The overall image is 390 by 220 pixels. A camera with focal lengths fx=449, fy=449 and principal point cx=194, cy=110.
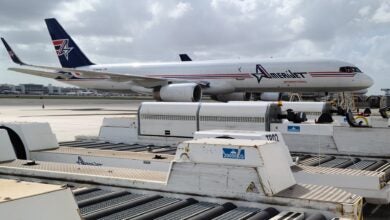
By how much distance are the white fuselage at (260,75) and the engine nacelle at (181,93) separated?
9.60 ft

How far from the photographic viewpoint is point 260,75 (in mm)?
26766

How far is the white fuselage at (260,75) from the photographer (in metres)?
25.3

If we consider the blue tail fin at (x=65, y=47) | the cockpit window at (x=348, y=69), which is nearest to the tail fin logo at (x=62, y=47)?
the blue tail fin at (x=65, y=47)

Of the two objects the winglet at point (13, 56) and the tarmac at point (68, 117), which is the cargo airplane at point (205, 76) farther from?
the tarmac at point (68, 117)

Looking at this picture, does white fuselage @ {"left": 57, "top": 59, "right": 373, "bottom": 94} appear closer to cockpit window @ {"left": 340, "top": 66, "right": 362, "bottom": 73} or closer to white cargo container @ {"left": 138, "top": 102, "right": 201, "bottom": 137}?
cockpit window @ {"left": 340, "top": 66, "right": 362, "bottom": 73}

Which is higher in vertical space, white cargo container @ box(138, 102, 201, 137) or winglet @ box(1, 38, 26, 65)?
winglet @ box(1, 38, 26, 65)

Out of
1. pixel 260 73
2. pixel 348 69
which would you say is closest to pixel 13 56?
pixel 260 73

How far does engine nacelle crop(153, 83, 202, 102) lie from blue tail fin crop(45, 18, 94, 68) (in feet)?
37.2

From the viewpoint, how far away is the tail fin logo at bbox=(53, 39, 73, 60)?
3519 cm

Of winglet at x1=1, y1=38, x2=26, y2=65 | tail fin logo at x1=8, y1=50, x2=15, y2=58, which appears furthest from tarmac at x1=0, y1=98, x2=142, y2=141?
tail fin logo at x1=8, y1=50, x2=15, y2=58

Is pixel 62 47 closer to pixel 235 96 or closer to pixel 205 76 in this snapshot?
pixel 205 76

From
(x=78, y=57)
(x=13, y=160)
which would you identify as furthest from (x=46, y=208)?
(x=78, y=57)

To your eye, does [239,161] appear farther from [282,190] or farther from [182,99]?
[182,99]

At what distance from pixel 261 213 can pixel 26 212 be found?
5.92 feet
